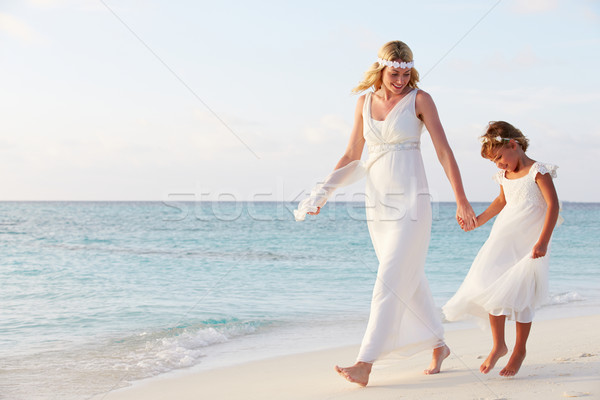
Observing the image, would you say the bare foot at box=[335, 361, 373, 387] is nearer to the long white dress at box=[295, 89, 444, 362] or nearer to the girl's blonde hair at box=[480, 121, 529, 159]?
the long white dress at box=[295, 89, 444, 362]

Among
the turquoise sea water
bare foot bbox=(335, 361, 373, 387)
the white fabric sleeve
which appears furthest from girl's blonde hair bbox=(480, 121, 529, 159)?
the turquoise sea water

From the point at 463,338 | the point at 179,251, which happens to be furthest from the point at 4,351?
the point at 179,251

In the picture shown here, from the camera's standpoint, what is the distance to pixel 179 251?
48.3ft

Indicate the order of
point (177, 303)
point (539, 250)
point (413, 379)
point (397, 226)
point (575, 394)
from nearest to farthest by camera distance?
point (575, 394)
point (539, 250)
point (397, 226)
point (413, 379)
point (177, 303)

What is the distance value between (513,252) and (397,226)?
73 centimetres

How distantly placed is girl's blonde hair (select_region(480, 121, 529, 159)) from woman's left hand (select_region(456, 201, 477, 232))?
1.41 ft

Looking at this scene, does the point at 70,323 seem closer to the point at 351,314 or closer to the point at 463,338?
the point at 351,314

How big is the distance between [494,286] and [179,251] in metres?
12.3

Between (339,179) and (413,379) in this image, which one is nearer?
(413,379)

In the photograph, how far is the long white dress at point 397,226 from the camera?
3.23 meters

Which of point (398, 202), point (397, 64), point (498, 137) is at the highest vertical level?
point (397, 64)

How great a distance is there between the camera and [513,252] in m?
3.35

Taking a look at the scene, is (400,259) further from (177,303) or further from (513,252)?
(177,303)

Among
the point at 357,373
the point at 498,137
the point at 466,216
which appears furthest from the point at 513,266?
the point at 357,373
